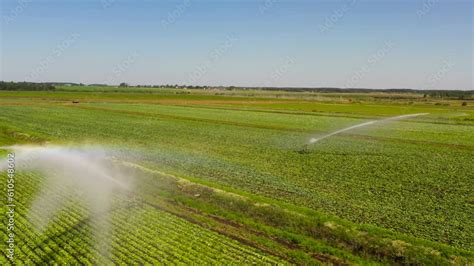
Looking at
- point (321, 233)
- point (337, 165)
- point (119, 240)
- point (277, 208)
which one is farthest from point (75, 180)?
point (337, 165)

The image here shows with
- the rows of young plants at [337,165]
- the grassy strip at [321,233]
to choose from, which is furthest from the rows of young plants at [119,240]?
the rows of young plants at [337,165]

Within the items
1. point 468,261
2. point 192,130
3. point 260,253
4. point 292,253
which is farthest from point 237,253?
point 192,130

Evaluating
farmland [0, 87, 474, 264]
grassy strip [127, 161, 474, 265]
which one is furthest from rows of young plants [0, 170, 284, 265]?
grassy strip [127, 161, 474, 265]

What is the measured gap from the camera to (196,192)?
72.1ft

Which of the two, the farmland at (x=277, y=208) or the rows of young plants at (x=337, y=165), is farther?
the rows of young plants at (x=337, y=165)

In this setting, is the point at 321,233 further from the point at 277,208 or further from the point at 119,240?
the point at 119,240

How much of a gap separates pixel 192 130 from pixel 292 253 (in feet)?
121

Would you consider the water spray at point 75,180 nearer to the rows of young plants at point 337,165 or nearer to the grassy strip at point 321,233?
the rows of young plants at point 337,165

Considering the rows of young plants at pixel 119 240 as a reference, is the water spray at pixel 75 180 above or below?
above

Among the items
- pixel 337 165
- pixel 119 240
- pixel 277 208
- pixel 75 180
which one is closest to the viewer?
pixel 119 240

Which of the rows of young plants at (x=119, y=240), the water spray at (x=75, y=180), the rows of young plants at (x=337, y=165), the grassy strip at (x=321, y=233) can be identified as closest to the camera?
the rows of young plants at (x=119, y=240)

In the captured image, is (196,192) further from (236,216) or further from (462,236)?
(462,236)

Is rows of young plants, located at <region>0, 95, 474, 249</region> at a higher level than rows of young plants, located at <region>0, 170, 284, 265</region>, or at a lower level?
higher

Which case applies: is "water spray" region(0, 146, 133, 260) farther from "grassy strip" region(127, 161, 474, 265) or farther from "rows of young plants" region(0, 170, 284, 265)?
"grassy strip" region(127, 161, 474, 265)
